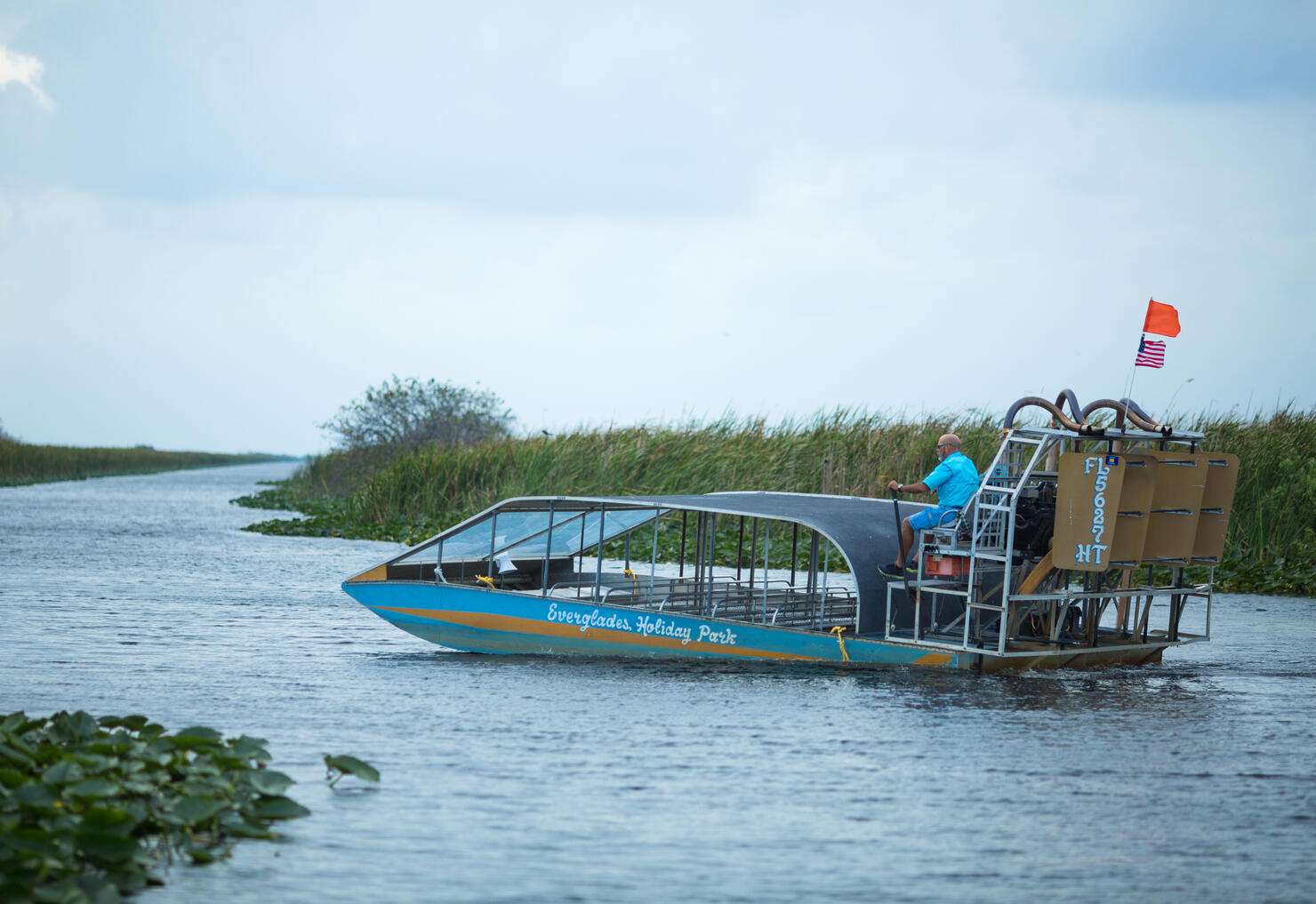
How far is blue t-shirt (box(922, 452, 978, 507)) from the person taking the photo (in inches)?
466

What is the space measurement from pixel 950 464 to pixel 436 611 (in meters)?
5.07

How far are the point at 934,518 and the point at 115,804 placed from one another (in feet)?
23.9

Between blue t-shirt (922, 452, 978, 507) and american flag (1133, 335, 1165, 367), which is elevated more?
american flag (1133, 335, 1165, 367)

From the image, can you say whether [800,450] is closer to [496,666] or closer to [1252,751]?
[496,666]

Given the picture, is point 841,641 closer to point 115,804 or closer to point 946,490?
point 946,490

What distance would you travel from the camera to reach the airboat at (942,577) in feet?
36.1

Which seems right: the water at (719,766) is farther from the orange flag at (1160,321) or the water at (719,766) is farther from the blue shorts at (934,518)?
the orange flag at (1160,321)

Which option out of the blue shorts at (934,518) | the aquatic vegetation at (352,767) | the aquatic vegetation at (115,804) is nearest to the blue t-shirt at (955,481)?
the blue shorts at (934,518)

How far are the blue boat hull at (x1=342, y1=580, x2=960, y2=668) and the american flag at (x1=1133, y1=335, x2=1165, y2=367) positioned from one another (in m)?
3.23

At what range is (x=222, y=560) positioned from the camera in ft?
77.8

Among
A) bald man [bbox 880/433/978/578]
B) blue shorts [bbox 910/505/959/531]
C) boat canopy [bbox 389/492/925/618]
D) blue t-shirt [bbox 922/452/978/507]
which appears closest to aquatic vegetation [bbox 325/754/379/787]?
boat canopy [bbox 389/492/925/618]

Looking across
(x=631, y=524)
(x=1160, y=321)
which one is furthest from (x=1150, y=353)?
(x=631, y=524)

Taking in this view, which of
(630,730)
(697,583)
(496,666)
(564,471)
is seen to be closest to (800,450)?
(564,471)

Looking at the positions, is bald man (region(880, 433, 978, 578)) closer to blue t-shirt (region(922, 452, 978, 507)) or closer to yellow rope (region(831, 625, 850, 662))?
blue t-shirt (region(922, 452, 978, 507))
